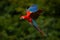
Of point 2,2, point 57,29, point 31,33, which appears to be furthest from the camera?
point 2,2

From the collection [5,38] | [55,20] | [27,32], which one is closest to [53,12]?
[55,20]

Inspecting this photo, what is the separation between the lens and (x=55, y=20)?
2.02 metres

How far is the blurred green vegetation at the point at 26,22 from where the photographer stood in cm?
188

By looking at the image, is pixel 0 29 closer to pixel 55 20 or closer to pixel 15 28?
pixel 15 28

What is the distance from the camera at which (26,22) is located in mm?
1873

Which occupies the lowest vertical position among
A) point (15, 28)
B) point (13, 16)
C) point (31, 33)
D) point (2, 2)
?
point (31, 33)

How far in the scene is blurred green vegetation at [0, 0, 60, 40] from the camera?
1884 mm

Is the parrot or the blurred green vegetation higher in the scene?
the blurred green vegetation

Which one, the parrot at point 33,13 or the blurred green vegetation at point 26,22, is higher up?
the blurred green vegetation at point 26,22

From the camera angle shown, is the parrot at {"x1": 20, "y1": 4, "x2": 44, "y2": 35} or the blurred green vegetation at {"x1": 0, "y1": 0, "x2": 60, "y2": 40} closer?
the parrot at {"x1": 20, "y1": 4, "x2": 44, "y2": 35}

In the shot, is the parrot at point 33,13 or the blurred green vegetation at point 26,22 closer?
the parrot at point 33,13

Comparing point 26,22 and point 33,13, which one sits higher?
point 26,22

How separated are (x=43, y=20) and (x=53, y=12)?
0.19m

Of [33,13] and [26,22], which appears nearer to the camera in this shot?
[33,13]
